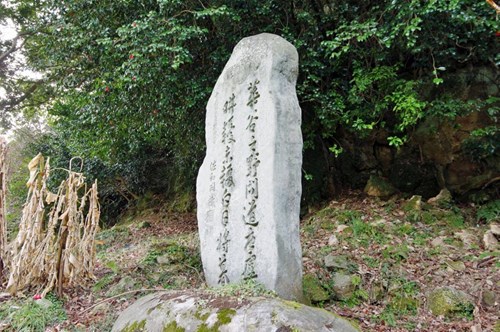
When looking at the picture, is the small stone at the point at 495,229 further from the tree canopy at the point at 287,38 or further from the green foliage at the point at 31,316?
the green foliage at the point at 31,316

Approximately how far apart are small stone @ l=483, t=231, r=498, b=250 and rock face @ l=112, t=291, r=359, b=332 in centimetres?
383

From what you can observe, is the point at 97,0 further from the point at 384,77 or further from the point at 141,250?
the point at 384,77

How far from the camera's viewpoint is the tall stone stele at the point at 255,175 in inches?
157

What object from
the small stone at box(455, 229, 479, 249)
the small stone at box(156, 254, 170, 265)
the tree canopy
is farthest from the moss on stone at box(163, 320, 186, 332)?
the small stone at box(455, 229, 479, 249)

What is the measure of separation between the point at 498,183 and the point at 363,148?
2.65 m

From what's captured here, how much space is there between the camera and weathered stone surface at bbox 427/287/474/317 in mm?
4531

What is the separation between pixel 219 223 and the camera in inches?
179

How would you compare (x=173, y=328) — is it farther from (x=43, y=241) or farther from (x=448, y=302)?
(x=448, y=302)

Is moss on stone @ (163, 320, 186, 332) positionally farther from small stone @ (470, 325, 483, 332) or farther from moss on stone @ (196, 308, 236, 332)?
small stone @ (470, 325, 483, 332)

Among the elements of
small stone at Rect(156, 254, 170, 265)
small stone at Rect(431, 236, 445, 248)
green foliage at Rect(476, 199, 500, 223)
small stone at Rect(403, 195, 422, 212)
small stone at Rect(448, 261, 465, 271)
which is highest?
small stone at Rect(403, 195, 422, 212)

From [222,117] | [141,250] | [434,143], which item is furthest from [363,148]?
[141,250]

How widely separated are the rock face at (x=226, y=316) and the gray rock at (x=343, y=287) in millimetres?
1745

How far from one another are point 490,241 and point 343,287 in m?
2.74

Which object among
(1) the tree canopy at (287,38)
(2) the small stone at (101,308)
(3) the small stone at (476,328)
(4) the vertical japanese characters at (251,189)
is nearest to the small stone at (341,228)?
(1) the tree canopy at (287,38)
